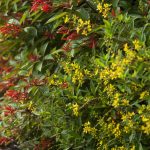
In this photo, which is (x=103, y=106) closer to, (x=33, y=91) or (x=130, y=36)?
(x=130, y=36)

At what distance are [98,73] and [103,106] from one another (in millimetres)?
264

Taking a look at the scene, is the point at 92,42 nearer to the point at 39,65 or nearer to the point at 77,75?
the point at 77,75

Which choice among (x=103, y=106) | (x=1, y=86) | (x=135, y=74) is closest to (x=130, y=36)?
(x=135, y=74)

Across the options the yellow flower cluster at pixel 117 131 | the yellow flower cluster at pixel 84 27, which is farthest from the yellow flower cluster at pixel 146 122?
the yellow flower cluster at pixel 84 27

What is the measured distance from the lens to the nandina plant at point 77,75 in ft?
10.5

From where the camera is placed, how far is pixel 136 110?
332 centimetres

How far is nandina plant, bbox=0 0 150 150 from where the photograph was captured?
10.5 ft

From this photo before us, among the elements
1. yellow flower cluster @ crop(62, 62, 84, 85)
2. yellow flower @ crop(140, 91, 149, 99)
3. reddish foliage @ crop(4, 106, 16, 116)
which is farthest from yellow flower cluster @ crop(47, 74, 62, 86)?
yellow flower @ crop(140, 91, 149, 99)

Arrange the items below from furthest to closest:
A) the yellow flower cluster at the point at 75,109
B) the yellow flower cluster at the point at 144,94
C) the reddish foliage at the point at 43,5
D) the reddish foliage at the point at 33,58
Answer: the reddish foliage at the point at 33,58 < the reddish foliage at the point at 43,5 < the yellow flower cluster at the point at 75,109 < the yellow flower cluster at the point at 144,94

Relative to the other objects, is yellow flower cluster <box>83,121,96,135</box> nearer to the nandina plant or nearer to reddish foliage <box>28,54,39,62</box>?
the nandina plant

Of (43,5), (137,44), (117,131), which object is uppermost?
(43,5)

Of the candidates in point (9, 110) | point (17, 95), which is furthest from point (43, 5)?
point (9, 110)

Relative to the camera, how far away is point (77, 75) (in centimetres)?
346

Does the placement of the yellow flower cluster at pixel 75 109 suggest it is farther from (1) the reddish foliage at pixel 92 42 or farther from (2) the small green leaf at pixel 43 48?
(2) the small green leaf at pixel 43 48
